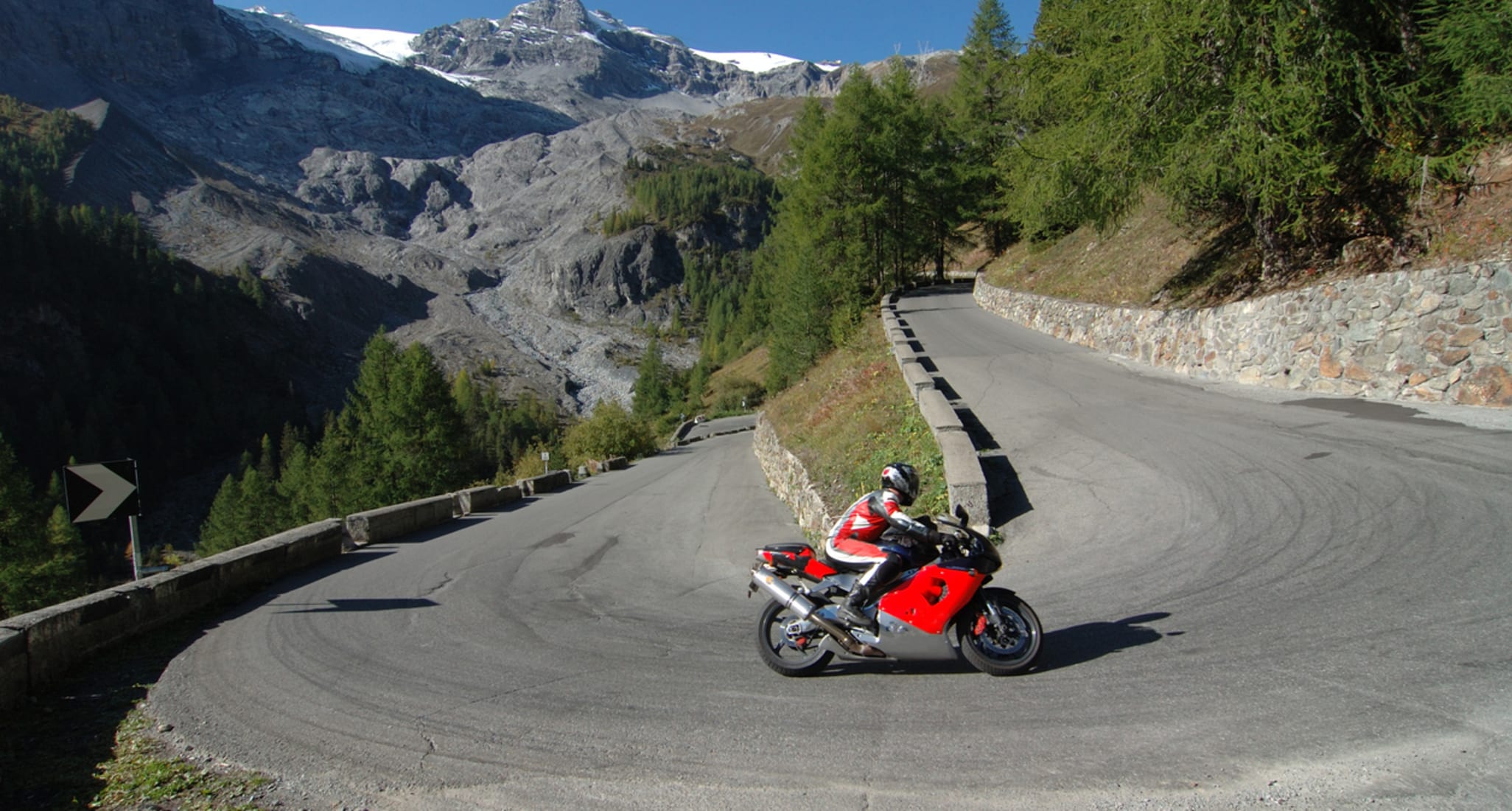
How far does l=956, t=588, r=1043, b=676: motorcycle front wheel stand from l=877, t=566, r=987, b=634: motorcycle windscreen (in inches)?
4.4

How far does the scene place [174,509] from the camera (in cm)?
11256

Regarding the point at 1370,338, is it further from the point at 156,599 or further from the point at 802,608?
the point at 156,599

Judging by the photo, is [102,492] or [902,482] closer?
[902,482]

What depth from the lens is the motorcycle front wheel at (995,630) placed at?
208 inches

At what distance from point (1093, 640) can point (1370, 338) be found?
33.5 feet

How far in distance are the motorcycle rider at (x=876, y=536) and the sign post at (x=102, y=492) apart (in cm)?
728

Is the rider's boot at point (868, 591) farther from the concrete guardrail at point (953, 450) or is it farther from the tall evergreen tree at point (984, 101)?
the tall evergreen tree at point (984, 101)

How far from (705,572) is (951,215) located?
37887mm

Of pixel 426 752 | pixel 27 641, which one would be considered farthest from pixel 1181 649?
pixel 27 641

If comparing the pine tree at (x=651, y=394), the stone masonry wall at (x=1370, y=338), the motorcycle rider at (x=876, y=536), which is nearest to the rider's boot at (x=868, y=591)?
the motorcycle rider at (x=876, y=536)

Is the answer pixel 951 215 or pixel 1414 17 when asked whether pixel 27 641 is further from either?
pixel 951 215

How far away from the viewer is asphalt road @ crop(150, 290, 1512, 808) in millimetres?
3971

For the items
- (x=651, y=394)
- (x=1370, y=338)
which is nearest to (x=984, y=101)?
(x=1370, y=338)

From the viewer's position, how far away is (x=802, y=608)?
18.5 ft
